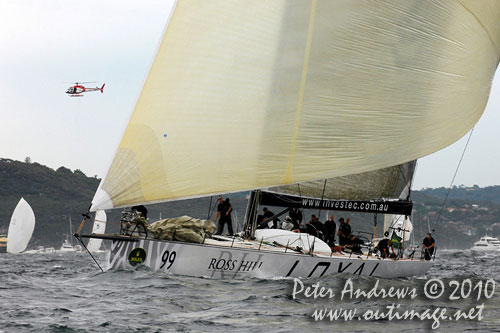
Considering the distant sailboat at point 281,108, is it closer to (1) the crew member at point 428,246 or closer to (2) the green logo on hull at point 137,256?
(2) the green logo on hull at point 137,256

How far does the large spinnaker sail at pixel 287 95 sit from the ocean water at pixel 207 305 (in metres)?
1.79

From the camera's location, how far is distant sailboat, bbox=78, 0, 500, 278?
574 inches

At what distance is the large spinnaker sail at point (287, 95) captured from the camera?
14.5 m

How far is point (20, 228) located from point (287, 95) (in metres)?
46.9

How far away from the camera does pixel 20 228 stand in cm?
5828

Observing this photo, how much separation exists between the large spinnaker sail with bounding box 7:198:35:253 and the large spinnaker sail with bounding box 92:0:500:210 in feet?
148

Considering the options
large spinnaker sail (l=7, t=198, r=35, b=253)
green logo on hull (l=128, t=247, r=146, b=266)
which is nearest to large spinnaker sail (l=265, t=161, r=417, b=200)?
green logo on hull (l=128, t=247, r=146, b=266)

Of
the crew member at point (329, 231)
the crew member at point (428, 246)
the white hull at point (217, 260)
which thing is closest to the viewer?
the white hull at point (217, 260)

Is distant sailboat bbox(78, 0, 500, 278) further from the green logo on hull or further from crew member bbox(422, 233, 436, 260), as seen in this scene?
crew member bbox(422, 233, 436, 260)

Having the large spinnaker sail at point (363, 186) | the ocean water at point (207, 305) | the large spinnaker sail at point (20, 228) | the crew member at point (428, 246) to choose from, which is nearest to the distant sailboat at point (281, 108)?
the ocean water at point (207, 305)

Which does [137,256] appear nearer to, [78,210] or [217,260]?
[217,260]

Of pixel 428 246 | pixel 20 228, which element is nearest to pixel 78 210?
pixel 20 228

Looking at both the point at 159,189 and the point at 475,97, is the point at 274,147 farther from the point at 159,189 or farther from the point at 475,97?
the point at 475,97

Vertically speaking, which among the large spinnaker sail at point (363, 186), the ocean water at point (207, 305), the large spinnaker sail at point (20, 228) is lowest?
the ocean water at point (207, 305)
